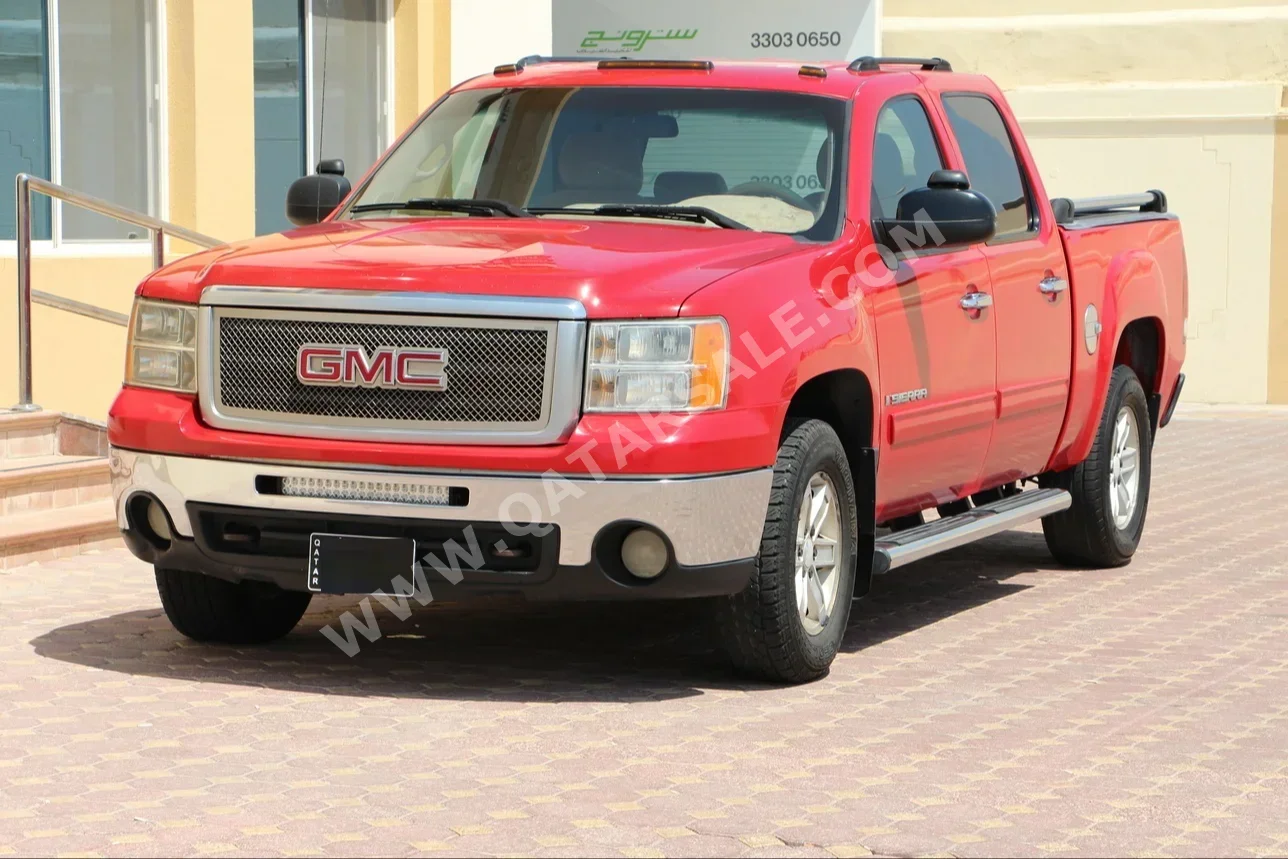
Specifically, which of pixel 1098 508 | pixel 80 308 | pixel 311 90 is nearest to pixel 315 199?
pixel 80 308

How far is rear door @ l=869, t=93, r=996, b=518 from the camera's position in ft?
25.2

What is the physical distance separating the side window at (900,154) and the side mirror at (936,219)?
168mm

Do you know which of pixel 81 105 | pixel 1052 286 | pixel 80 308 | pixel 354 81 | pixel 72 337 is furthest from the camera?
pixel 354 81

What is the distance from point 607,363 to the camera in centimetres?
652

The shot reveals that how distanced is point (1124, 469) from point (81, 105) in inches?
268

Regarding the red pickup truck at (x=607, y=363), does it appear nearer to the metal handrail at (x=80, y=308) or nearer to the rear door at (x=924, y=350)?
the rear door at (x=924, y=350)

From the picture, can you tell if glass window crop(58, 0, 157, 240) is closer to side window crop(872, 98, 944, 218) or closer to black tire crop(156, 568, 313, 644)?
black tire crop(156, 568, 313, 644)

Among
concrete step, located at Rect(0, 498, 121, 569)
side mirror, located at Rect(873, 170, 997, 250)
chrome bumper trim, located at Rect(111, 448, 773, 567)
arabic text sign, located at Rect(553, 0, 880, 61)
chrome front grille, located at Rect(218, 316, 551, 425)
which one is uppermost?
arabic text sign, located at Rect(553, 0, 880, 61)

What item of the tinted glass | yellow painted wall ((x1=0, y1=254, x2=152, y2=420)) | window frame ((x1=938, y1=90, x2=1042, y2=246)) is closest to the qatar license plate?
window frame ((x1=938, y1=90, x2=1042, y2=246))

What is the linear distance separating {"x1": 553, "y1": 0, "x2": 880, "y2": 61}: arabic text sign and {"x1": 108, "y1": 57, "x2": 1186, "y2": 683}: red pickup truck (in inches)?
387

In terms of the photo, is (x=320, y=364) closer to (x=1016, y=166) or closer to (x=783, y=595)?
(x=783, y=595)

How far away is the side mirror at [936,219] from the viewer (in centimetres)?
A: 762

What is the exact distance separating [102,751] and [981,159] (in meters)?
4.49

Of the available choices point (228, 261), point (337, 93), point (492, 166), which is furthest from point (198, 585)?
point (337, 93)
